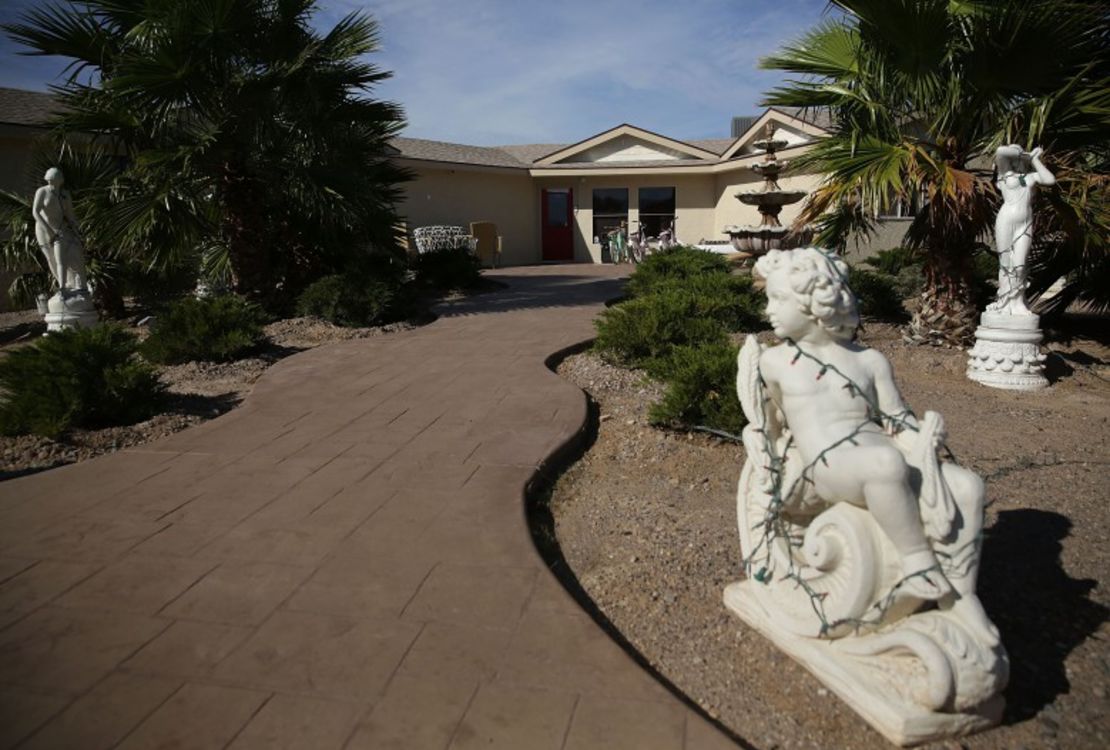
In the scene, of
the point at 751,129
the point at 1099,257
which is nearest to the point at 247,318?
the point at 1099,257

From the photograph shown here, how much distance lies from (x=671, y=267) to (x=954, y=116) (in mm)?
4743

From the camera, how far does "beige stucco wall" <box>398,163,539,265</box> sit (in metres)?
18.5

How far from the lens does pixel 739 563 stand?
10.7 ft

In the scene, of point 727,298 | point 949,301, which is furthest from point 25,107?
point 949,301

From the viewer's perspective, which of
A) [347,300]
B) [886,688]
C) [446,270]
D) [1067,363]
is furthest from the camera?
[446,270]

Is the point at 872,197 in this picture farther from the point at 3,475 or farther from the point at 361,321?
the point at 3,475

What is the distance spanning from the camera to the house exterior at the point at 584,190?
1903 centimetres

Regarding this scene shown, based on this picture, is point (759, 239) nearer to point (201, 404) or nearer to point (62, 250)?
point (201, 404)

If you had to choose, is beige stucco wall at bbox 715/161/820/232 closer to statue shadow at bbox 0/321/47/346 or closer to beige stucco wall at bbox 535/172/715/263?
beige stucco wall at bbox 535/172/715/263

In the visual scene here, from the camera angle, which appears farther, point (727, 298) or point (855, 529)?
point (727, 298)

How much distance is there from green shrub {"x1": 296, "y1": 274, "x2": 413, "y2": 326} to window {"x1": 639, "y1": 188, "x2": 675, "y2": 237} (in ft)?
41.8

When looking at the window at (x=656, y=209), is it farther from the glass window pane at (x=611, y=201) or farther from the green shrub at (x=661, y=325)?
the green shrub at (x=661, y=325)

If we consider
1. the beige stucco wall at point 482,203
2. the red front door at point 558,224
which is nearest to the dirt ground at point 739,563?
the beige stucco wall at point 482,203

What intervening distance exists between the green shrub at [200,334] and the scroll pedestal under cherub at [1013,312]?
7866 mm
